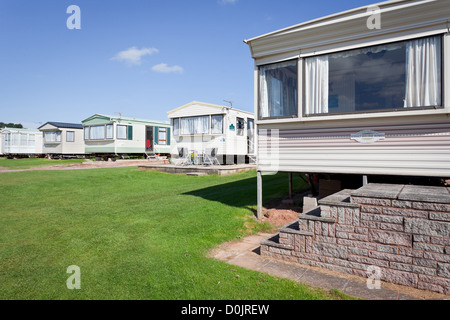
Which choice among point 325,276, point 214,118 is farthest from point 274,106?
point 214,118

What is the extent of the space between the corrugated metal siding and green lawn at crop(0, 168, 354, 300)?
1454 millimetres

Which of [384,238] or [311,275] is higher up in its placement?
[384,238]

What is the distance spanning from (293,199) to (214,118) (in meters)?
9.01

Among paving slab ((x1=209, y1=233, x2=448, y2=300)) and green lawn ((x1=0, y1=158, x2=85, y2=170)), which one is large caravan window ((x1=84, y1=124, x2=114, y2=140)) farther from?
paving slab ((x1=209, y1=233, x2=448, y2=300))

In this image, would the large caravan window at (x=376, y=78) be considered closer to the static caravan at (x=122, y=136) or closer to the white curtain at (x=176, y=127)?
the white curtain at (x=176, y=127)

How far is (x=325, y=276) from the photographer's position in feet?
11.2

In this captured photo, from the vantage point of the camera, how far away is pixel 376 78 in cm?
501

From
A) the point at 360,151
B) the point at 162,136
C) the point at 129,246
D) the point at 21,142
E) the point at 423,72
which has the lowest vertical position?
the point at 129,246

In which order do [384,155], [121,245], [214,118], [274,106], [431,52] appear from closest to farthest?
[121,245]
[431,52]
[384,155]
[274,106]
[214,118]

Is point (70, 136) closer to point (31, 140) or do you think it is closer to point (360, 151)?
point (31, 140)

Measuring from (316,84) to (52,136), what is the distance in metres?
25.9

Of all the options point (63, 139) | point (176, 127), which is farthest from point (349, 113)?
point (63, 139)

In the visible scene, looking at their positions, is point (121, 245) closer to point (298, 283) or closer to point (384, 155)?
point (298, 283)

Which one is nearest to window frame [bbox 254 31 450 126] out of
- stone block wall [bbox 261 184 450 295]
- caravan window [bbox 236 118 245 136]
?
stone block wall [bbox 261 184 450 295]
